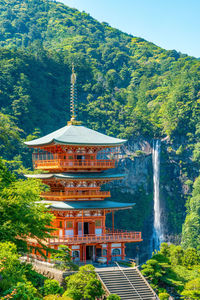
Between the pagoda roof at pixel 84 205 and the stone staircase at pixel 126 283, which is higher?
the pagoda roof at pixel 84 205

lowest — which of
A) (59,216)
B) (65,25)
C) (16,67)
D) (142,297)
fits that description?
(142,297)

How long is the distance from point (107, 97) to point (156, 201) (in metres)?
21.9

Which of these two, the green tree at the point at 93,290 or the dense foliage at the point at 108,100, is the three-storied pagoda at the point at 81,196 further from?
the dense foliage at the point at 108,100

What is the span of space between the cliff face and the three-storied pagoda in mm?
35134

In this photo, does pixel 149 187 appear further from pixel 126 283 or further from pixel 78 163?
pixel 126 283

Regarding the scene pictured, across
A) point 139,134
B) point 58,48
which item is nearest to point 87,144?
point 139,134

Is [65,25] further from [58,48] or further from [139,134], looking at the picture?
[139,134]

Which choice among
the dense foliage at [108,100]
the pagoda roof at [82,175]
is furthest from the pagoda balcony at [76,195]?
the dense foliage at [108,100]

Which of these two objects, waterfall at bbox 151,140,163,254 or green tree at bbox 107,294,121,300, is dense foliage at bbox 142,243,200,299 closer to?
green tree at bbox 107,294,121,300

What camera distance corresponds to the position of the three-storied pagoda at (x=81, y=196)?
1335 inches

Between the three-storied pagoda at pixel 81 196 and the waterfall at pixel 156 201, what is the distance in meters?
35.3

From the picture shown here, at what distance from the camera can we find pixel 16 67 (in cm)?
7681

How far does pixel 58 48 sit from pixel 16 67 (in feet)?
91.6

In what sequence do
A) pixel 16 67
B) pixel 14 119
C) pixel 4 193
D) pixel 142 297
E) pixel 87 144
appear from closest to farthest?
1. pixel 4 193
2. pixel 142 297
3. pixel 87 144
4. pixel 14 119
5. pixel 16 67
